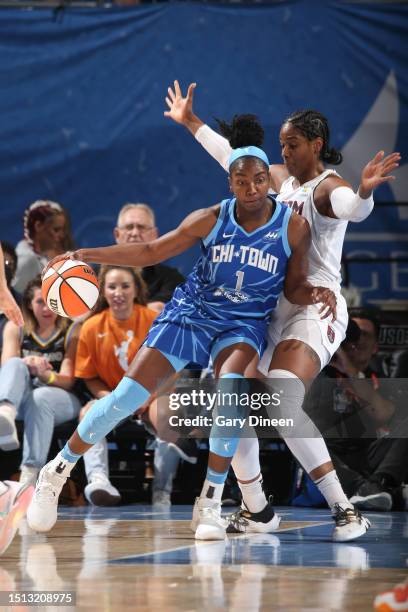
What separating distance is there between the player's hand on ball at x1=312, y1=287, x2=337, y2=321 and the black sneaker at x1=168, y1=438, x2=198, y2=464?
196 centimetres

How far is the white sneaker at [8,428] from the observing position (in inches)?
221

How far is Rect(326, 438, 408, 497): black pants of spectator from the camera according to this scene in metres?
5.64

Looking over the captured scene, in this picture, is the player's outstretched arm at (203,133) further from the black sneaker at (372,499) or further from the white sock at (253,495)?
the black sneaker at (372,499)

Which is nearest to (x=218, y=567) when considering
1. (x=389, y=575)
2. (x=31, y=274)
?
(x=389, y=575)

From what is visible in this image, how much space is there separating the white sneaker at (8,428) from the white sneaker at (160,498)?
86cm

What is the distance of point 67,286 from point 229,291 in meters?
0.68

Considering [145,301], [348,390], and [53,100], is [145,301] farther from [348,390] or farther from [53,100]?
[53,100]

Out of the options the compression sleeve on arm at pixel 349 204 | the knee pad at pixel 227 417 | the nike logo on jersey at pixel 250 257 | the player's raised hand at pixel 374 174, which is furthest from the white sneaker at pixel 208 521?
the player's raised hand at pixel 374 174

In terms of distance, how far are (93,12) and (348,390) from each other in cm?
391

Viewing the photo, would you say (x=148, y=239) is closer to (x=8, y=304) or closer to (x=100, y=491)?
(x=100, y=491)

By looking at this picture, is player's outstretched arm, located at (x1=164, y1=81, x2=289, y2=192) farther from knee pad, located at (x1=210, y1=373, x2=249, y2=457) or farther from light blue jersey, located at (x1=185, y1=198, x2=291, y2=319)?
knee pad, located at (x1=210, y1=373, x2=249, y2=457)

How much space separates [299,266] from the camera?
4215mm

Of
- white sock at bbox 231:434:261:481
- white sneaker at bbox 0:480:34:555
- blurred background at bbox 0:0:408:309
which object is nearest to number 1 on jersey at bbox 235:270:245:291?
white sock at bbox 231:434:261:481

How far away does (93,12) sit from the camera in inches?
316
